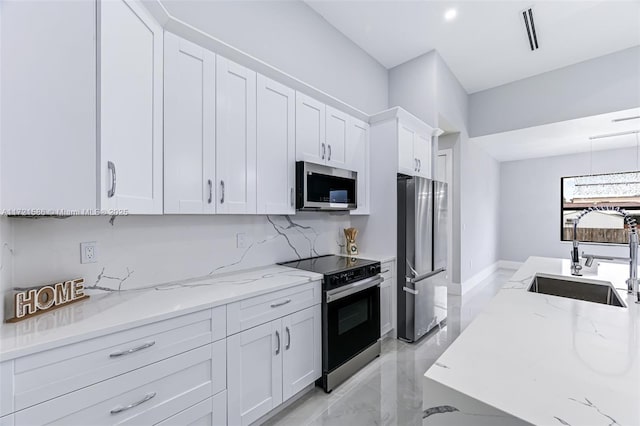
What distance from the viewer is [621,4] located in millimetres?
2891

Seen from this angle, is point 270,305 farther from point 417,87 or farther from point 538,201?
point 538,201

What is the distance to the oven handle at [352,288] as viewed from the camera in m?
2.06

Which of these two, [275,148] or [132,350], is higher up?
[275,148]

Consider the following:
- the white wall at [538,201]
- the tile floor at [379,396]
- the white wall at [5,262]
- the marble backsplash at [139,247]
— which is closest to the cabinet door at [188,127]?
the marble backsplash at [139,247]

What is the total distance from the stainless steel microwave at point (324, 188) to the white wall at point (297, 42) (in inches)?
40.1

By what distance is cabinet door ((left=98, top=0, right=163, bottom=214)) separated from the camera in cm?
123

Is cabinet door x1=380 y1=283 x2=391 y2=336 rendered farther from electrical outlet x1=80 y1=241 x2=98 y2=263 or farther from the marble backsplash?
electrical outlet x1=80 y1=241 x2=98 y2=263

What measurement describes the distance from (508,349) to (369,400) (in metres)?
1.47

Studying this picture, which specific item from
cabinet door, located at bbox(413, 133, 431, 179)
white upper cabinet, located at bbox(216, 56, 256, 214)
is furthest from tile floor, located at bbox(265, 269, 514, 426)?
cabinet door, located at bbox(413, 133, 431, 179)

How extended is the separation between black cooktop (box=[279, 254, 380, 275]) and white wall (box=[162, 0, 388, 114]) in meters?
1.80

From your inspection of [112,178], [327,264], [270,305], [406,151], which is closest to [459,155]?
[406,151]

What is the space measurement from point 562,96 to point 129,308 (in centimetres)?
571

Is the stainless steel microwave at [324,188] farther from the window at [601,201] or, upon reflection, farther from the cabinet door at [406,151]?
the window at [601,201]

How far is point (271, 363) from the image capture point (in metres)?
1.72
